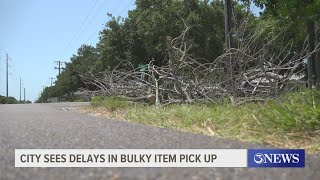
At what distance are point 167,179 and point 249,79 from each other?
6.94 metres

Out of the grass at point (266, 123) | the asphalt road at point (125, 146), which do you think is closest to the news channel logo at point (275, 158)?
the asphalt road at point (125, 146)

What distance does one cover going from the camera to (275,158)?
3098 millimetres

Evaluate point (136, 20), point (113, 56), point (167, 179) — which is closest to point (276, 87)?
point (167, 179)

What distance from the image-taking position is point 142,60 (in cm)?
3158

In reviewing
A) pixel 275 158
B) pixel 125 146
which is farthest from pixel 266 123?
pixel 125 146

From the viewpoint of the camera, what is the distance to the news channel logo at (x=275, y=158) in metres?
2.95

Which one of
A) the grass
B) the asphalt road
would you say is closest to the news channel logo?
the asphalt road

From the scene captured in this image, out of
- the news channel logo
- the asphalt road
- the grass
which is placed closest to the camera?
the asphalt road

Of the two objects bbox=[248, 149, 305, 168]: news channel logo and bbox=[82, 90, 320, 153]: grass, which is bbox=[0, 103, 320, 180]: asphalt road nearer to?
bbox=[248, 149, 305, 168]: news channel logo

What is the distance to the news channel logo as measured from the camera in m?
2.95

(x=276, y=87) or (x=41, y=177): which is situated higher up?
(x=276, y=87)

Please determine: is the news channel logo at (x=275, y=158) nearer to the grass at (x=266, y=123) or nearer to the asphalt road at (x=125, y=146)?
the asphalt road at (x=125, y=146)

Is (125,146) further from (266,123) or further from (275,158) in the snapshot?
(266,123)

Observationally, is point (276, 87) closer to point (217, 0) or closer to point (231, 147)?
point (231, 147)
